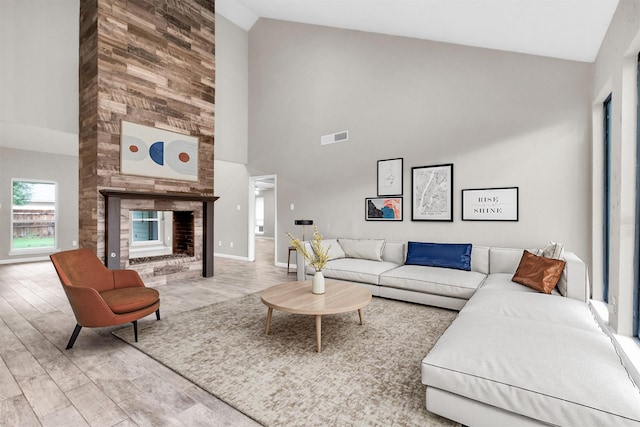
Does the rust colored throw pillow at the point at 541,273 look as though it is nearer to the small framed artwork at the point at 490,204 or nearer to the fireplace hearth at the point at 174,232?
the small framed artwork at the point at 490,204

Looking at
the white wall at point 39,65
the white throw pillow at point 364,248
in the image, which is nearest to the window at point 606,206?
the white throw pillow at point 364,248

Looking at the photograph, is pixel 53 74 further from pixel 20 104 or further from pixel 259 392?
pixel 259 392

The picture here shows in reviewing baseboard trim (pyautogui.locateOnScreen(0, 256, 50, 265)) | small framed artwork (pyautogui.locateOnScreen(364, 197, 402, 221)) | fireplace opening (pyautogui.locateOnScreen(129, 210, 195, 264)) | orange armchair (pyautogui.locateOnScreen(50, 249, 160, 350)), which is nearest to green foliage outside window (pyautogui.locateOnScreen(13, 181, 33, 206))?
baseboard trim (pyautogui.locateOnScreen(0, 256, 50, 265))

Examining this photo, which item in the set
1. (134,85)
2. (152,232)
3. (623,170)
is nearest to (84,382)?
(134,85)

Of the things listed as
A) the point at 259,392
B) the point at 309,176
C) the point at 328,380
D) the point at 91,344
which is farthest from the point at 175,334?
the point at 309,176

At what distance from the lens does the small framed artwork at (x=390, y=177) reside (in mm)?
4953

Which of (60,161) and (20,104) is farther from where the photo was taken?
(60,161)

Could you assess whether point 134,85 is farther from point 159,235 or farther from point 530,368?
point 530,368

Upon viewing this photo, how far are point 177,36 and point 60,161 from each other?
508 cm

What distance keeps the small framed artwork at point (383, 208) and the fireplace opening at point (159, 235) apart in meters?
3.19

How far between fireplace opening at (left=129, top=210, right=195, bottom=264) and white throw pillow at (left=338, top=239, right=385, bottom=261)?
9.23 feet

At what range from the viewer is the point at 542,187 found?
12.6 ft

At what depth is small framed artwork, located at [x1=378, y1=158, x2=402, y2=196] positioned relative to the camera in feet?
16.3

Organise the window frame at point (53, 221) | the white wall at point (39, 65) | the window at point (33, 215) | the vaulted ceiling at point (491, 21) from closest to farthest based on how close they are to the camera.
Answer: the vaulted ceiling at point (491, 21), the white wall at point (39, 65), the window frame at point (53, 221), the window at point (33, 215)
